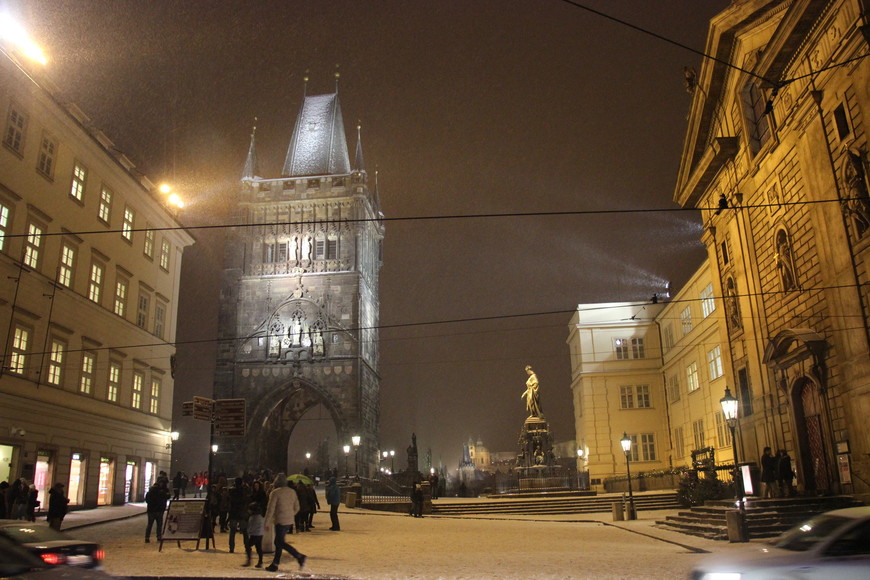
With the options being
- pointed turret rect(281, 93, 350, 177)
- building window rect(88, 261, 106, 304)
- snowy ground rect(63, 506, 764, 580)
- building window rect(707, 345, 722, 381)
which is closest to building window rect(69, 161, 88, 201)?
building window rect(88, 261, 106, 304)

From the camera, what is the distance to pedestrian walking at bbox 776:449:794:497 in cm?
2009

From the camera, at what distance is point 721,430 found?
34438 millimetres

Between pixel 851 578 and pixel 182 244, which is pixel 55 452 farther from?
pixel 851 578

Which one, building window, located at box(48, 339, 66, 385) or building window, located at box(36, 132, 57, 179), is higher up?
building window, located at box(36, 132, 57, 179)

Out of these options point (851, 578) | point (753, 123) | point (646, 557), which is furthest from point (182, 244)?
point (851, 578)

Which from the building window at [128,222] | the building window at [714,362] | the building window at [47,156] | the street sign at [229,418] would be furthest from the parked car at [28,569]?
the building window at [714,362]

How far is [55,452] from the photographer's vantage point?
2419cm

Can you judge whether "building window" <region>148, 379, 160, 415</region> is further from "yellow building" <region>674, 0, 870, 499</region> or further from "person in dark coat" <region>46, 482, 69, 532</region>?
"yellow building" <region>674, 0, 870, 499</region>

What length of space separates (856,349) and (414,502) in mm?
17521

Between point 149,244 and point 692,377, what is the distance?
28.9m

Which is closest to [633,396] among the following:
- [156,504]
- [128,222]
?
[128,222]

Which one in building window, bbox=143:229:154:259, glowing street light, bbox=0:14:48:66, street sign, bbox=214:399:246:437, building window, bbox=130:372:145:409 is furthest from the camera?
building window, bbox=143:229:154:259

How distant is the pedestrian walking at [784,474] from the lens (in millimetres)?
20094

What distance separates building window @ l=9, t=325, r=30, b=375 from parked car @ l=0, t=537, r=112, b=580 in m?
18.1
